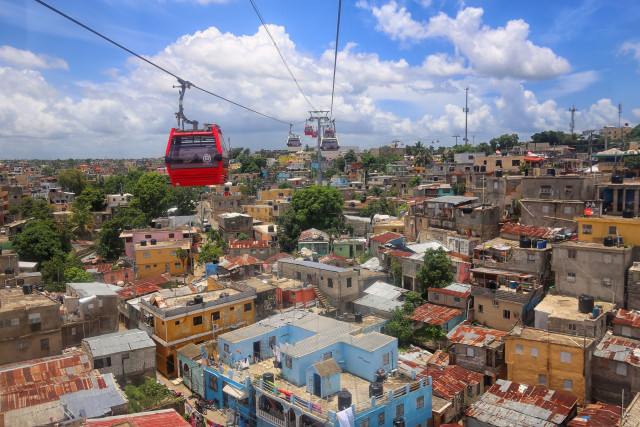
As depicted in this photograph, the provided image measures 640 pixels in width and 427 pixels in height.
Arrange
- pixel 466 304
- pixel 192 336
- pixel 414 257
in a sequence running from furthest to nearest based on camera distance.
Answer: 1. pixel 414 257
2. pixel 466 304
3. pixel 192 336

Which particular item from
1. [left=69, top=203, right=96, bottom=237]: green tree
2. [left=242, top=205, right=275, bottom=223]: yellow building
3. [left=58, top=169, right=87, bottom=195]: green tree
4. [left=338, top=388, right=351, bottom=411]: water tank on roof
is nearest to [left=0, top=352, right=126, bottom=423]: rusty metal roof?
[left=338, top=388, right=351, bottom=411]: water tank on roof

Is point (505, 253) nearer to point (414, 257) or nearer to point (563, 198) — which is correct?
point (414, 257)

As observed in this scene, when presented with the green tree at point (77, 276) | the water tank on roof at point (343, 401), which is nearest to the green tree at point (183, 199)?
the green tree at point (77, 276)

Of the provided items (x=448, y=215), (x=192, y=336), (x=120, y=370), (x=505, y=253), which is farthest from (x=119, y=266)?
(x=505, y=253)

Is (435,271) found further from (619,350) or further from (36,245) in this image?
(36,245)

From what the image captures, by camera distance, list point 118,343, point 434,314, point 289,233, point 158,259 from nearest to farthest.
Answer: point 118,343 → point 434,314 → point 158,259 → point 289,233

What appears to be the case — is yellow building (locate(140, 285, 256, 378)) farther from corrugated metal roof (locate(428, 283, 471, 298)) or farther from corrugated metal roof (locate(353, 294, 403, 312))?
corrugated metal roof (locate(428, 283, 471, 298))

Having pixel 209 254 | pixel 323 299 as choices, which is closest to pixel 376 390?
pixel 323 299
